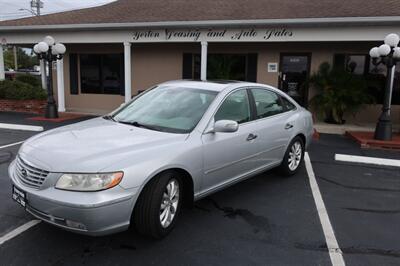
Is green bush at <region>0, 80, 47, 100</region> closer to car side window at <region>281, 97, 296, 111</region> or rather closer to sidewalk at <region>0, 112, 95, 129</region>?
sidewalk at <region>0, 112, 95, 129</region>

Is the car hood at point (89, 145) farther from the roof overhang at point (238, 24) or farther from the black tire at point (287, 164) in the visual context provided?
the roof overhang at point (238, 24)

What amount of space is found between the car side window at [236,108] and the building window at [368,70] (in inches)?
318

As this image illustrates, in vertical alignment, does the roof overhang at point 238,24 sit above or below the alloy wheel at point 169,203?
above

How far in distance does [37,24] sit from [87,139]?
35.2ft

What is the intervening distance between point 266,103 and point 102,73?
1055 cm

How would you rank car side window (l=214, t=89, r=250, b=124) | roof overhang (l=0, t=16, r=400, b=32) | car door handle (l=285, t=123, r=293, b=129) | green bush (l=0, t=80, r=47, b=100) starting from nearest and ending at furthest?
car side window (l=214, t=89, r=250, b=124) < car door handle (l=285, t=123, r=293, b=129) < roof overhang (l=0, t=16, r=400, b=32) < green bush (l=0, t=80, r=47, b=100)

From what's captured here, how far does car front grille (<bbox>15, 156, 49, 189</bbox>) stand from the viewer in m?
3.08

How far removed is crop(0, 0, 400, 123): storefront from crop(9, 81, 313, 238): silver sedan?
5744 mm

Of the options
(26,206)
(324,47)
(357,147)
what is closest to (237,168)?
(26,206)

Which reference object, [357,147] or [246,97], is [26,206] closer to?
[246,97]

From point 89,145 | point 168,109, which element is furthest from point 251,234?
point 89,145

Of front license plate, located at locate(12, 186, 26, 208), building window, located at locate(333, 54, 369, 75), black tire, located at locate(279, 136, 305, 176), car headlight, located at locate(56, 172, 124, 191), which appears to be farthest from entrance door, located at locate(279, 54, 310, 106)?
front license plate, located at locate(12, 186, 26, 208)

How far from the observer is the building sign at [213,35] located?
10398 mm

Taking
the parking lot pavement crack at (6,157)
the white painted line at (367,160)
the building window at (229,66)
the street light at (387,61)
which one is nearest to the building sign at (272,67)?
the building window at (229,66)
